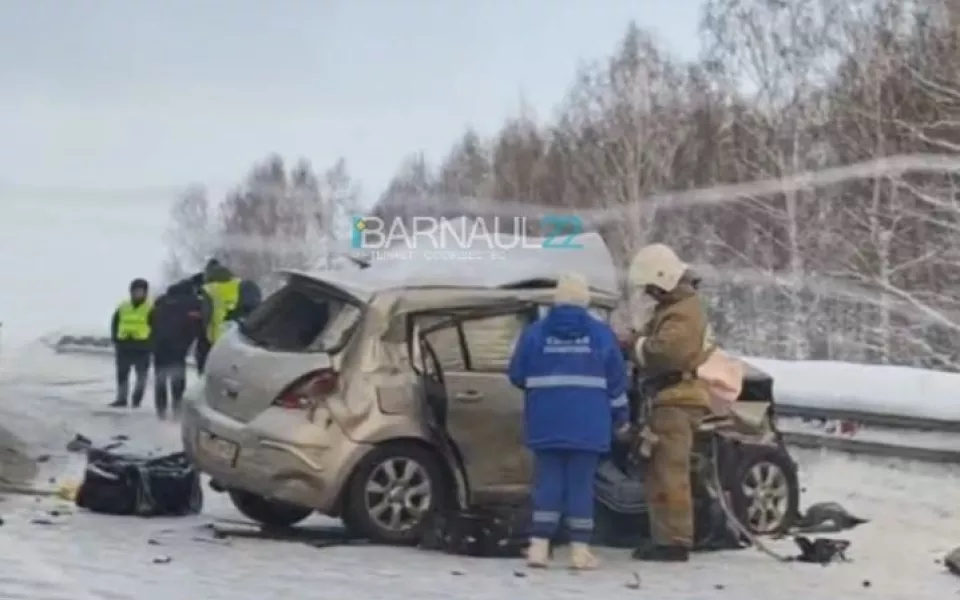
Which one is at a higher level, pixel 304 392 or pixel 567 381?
pixel 567 381

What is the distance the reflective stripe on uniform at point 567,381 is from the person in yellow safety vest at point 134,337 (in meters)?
9.41

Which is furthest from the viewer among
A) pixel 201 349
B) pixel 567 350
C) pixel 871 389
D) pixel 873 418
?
pixel 201 349

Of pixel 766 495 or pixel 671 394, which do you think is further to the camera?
pixel 766 495

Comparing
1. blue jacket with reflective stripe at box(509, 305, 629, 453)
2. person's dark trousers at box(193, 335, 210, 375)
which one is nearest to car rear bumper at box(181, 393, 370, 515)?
blue jacket with reflective stripe at box(509, 305, 629, 453)

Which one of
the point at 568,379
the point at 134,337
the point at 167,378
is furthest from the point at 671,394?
the point at 134,337

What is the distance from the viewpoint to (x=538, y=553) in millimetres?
8477

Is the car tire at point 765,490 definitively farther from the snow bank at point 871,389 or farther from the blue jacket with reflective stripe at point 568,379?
the snow bank at point 871,389

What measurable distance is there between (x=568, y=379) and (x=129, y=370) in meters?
10.3

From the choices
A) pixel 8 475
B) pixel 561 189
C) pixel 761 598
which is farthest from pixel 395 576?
pixel 561 189

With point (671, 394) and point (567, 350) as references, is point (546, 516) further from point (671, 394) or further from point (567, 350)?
point (671, 394)

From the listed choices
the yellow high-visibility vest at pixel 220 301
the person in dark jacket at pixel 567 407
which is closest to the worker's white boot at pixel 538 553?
the person in dark jacket at pixel 567 407

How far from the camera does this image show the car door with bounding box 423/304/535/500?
923 centimetres

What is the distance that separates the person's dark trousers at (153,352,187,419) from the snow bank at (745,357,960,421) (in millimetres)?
5957

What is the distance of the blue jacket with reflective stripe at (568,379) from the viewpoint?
8.48 meters
